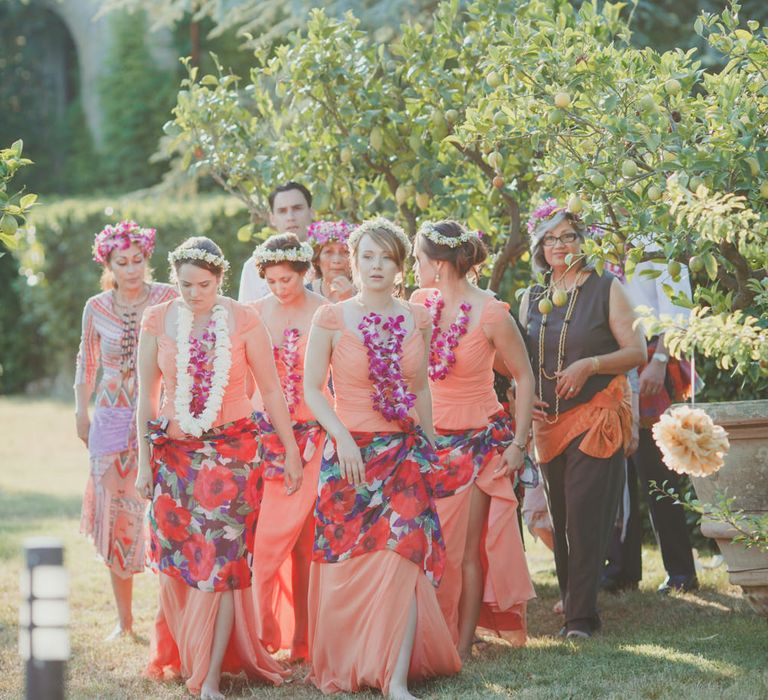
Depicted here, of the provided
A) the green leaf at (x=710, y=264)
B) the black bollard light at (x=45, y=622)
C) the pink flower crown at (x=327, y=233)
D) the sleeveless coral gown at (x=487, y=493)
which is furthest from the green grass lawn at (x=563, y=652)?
the black bollard light at (x=45, y=622)

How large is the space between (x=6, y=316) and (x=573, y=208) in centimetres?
1637

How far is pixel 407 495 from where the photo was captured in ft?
16.6

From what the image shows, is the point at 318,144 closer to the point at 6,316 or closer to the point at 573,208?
the point at 573,208

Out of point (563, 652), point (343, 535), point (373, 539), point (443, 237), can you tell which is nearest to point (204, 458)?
point (343, 535)

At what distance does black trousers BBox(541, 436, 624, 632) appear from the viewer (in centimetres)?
595

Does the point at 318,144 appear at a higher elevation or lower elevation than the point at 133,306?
higher

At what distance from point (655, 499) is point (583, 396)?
1.21m

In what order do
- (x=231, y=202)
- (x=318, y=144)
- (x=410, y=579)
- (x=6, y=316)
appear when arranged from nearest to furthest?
(x=410, y=579) < (x=318, y=144) < (x=231, y=202) < (x=6, y=316)

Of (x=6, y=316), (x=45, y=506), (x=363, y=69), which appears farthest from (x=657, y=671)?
(x=6, y=316)

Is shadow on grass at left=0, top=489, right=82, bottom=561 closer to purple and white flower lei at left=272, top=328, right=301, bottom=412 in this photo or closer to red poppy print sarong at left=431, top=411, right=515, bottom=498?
purple and white flower lei at left=272, top=328, right=301, bottom=412

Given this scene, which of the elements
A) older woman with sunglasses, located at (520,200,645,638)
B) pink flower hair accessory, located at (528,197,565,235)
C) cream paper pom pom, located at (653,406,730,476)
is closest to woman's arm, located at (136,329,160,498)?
older woman with sunglasses, located at (520,200,645,638)

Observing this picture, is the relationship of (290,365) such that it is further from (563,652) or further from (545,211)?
(563,652)

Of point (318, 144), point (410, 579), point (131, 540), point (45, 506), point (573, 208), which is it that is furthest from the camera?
point (45, 506)

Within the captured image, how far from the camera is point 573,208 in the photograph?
468cm
